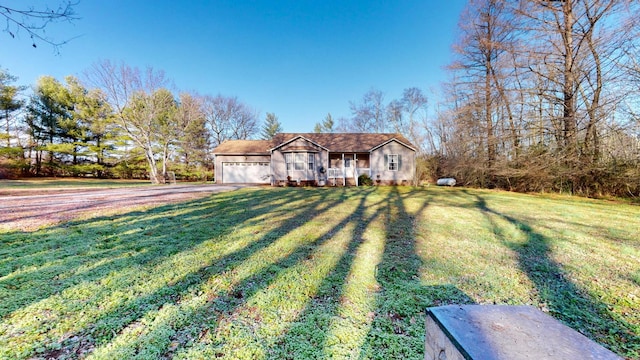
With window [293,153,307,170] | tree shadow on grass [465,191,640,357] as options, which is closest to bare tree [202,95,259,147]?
window [293,153,307,170]

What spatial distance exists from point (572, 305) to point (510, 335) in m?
2.12

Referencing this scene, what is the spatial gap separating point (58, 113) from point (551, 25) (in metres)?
38.9

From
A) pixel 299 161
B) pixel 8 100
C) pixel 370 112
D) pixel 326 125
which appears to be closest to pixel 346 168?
pixel 299 161

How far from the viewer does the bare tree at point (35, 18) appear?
3.05 m

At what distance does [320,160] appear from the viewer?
1802 centimetres

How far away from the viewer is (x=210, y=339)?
75.2 inches

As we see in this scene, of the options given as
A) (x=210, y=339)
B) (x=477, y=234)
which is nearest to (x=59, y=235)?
(x=210, y=339)

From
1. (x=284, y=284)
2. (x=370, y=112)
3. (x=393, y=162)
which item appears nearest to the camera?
(x=284, y=284)

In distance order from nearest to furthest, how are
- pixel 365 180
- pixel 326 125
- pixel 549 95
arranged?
1. pixel 549 95
2. pixel 365 180
3. pixel 326 125

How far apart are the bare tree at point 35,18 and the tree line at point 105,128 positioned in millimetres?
17648

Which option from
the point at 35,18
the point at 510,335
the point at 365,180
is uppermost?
the point at 35,18

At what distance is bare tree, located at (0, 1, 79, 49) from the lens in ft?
10.00

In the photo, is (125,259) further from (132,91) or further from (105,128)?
(105,128)

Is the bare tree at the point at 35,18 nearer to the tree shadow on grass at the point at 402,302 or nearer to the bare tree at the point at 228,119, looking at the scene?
the tree shadow on grass at the point at 402,302
